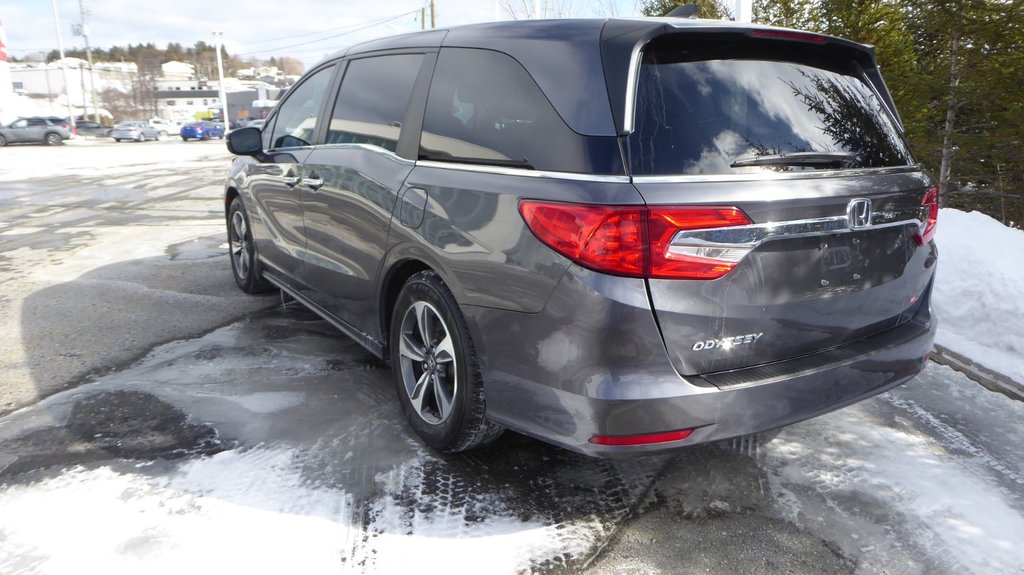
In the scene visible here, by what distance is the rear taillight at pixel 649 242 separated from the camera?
2.18 m

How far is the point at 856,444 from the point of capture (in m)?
3.24

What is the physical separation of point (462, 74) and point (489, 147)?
47 cm

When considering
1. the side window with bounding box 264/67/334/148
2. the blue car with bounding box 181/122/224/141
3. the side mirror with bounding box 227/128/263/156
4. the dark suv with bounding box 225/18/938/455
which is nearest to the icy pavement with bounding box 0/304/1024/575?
the dark suv with bounding box 225/18/938/455

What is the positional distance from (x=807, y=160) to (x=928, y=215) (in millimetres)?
803

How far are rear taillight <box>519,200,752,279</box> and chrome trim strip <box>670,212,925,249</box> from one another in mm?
13

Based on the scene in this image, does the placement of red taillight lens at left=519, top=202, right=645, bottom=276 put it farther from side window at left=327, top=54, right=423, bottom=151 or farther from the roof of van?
side window at left=327, top=54, right=423, bottom=151

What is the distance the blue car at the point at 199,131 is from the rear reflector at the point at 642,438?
57.0 metres

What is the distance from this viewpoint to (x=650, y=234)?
2182mm

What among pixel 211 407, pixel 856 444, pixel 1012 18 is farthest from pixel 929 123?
pixel 211 407

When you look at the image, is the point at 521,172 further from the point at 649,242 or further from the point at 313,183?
the point at 313,183

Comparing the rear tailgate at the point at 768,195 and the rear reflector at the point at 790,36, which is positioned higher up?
the rear reflector at the point at 790,36

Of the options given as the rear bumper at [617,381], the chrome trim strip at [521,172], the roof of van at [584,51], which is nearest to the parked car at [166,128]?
the chrome trim strip at [521,172]

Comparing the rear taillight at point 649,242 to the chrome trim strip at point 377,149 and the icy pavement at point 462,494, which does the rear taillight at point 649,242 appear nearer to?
the icy pavement at point 462,494

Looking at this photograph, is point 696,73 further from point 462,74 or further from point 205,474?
point 205,474
